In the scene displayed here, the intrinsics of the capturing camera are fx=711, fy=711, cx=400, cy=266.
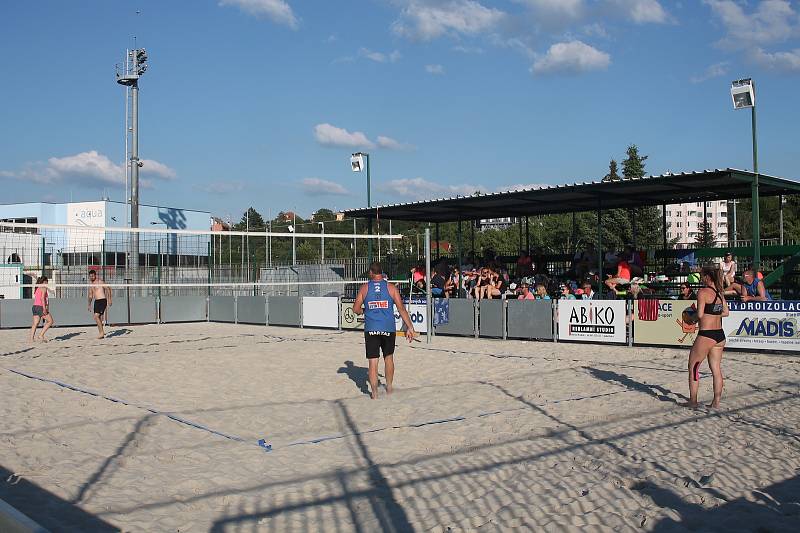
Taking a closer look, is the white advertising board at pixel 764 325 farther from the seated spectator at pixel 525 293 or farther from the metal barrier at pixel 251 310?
the metal barrier at pixel 251 310

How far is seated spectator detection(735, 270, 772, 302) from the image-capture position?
13676 millimetres

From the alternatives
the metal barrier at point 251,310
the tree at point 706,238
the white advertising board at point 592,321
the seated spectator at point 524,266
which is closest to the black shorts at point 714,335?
the white advertising board at point 592,321

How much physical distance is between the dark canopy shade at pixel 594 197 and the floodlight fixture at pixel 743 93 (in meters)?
1.53

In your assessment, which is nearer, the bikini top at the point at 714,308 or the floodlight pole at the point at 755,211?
the bikini top at the point at 714,308

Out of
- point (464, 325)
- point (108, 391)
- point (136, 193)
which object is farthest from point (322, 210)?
point (108, 391)

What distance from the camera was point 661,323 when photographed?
1438cm

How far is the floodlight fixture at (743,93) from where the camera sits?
50.3 feet

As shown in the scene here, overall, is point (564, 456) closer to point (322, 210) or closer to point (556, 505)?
point (556, 505)

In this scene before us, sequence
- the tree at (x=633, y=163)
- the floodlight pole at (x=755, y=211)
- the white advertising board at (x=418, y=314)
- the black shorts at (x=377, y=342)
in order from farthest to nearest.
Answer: the tree at (x=633, y=163)
the white advertising board at (x=418, y=314)
the floodlight pole at (x=755, y=211)
the black shorts at (x=377, y=342)

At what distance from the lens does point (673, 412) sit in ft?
25.9

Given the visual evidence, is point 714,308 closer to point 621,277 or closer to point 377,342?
point 377,342

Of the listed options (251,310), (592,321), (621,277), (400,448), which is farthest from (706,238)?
(400,448)

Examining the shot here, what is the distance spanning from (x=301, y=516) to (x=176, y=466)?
5.67ft

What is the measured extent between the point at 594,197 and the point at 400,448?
14871mm
